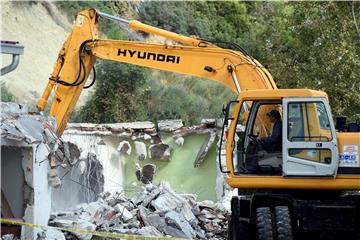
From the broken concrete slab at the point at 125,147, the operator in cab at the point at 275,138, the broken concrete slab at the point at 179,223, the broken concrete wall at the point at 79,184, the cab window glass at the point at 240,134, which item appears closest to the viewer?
the operator in cab at the point at 275,138

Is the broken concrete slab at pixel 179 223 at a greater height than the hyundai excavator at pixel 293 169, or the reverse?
the hyundai excavator at pixel 293 169

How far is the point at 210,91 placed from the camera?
31891 millimetres

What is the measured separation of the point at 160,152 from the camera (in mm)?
20562

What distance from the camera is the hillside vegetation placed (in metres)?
20.5

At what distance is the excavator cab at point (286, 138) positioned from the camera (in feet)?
35.0

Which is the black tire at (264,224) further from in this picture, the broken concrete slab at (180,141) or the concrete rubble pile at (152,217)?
the broken concrete slab at (180,141)

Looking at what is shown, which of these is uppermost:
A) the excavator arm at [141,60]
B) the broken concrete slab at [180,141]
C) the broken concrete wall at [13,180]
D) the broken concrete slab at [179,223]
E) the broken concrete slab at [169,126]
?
the excavator arm at [141,60]

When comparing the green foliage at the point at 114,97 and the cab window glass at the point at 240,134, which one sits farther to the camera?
the green foliage at the point at 114,97

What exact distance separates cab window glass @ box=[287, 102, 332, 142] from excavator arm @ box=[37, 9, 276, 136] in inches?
93.5

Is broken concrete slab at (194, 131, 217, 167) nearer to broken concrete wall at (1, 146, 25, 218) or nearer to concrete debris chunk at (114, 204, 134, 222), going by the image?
concrete debris chunk at (114, 204, 134, 222)

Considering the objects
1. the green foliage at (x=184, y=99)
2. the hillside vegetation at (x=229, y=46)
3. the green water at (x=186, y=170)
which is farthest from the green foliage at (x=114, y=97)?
the green water at (x=186, y=170)

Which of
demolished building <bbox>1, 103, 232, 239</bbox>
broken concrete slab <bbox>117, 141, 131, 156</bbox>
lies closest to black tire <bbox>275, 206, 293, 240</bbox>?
demolished building <bbox>1, 103, 232, 239</bbox>

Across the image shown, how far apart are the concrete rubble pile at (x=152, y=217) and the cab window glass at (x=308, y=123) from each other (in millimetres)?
4182

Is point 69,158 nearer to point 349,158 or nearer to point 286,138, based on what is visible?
point 286,138
